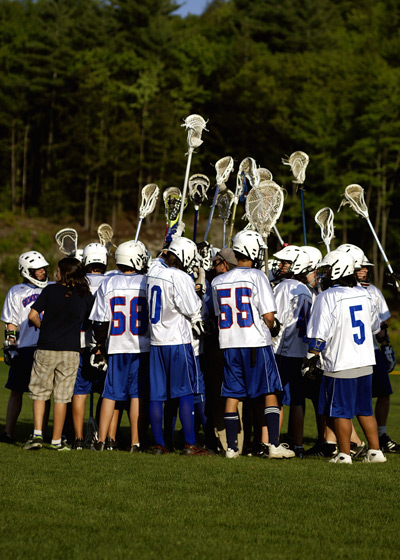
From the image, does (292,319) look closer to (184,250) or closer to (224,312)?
(224,312)

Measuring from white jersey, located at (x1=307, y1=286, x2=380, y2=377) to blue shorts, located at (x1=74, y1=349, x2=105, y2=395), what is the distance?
2490 mm

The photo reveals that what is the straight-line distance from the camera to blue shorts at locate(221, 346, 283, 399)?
8.48 metres

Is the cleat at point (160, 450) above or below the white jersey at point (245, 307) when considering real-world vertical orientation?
below

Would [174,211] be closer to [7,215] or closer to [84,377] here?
[84,377]

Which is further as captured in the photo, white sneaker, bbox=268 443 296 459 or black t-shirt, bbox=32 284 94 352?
black t-shirt, bbox=32 284 94 352

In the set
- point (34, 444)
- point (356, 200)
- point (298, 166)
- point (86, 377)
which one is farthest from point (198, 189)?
point (34, 444)

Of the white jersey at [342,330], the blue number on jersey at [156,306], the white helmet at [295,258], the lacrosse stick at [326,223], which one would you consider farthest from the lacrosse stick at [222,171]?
the white jersey at [342,330]

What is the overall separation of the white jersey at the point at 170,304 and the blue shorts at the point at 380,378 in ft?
7.21

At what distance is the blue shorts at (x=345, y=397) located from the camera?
821 centimetres

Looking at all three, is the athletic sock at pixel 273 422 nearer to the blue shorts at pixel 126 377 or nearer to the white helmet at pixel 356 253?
the blue shorts at pixel 126 377

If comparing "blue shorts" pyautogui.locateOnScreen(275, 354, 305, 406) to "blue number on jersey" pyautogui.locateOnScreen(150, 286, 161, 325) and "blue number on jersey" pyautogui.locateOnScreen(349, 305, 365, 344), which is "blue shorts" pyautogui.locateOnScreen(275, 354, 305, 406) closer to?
"blue number on jersey" pyautogui.locateOnScreen(349, 305, 365, 344)

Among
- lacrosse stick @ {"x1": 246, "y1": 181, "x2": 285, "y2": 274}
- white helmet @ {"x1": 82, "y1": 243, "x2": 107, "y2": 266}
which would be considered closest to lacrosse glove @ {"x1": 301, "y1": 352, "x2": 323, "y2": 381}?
lacrosse stick @ {"x1": 246, "y1": 181, "x2": 285, "y2": 274}

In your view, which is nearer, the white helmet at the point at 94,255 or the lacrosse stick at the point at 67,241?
the white helmet at the point at 94,255

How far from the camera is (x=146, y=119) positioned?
52.6 meters
